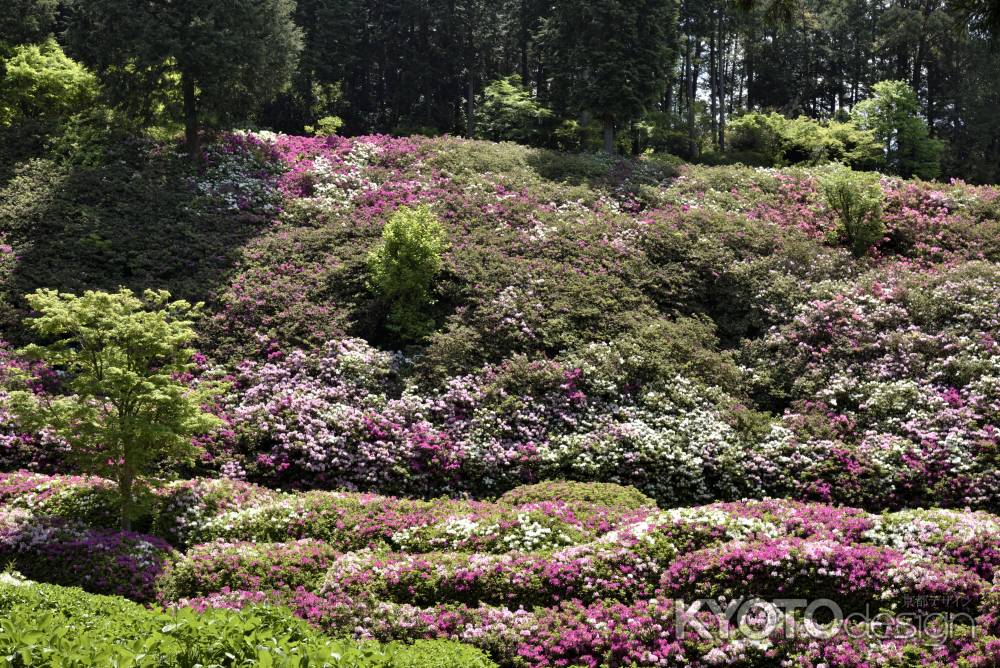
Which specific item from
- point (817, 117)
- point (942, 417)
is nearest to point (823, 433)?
point (942, 417)

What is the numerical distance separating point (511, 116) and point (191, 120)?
16.2 metres

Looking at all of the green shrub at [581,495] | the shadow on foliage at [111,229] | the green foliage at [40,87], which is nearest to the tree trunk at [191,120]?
the shadow on foliage at [111,229]

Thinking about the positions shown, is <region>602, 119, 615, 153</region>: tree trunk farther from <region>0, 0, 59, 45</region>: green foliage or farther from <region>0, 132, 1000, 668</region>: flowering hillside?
<region>0, 0, 59, 45</region>: green foliage

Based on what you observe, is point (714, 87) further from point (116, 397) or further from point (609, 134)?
point (116, 397)

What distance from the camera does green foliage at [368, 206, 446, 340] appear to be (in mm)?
19266

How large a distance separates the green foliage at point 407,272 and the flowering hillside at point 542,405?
281 millimetres

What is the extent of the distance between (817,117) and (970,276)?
139ft

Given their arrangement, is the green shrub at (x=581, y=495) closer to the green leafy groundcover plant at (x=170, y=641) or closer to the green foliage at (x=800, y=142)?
the green leafy groundcover plant at (x=170, y=641)

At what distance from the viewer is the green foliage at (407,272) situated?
19.3m

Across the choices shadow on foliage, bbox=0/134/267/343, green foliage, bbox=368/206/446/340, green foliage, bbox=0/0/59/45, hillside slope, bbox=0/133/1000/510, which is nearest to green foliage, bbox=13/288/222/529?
hillside slope, bbox=0/133/1000/510

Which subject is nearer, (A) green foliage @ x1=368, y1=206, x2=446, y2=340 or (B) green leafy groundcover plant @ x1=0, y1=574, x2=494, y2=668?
(B) green leafy groundcover plant @ x1=0, y1=574, x2=494, y2=668

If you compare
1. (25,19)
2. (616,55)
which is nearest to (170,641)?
(616,55)

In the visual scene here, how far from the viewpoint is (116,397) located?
12.1 meters

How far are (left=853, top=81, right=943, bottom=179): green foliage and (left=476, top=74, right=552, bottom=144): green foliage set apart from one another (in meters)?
15.8
